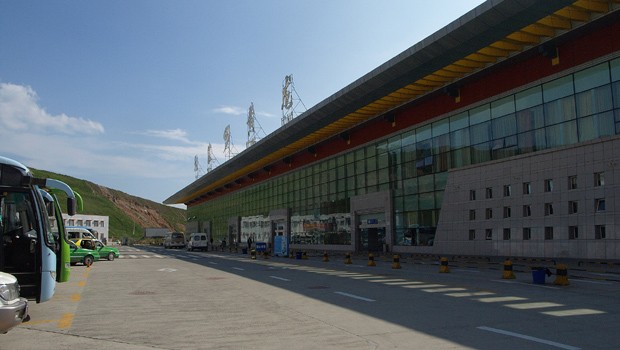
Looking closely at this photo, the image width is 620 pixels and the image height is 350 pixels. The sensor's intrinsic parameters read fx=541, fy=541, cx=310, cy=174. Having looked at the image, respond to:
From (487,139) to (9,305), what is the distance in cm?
3069

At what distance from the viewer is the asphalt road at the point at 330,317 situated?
880 centimetres

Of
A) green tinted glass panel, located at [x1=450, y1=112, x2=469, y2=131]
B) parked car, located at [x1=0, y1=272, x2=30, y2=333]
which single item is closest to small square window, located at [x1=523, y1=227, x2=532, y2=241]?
green tinted glass panel, located at [x1=450, y1=112, x2=469, y2=131]

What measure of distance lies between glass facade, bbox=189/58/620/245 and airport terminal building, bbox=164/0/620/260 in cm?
9

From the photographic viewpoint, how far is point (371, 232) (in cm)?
4706

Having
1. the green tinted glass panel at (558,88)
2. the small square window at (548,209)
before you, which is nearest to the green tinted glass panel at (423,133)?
the green tinted glass panel at (558,88)

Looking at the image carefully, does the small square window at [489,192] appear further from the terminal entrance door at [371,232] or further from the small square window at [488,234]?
the terminal entrance door at [371,232]

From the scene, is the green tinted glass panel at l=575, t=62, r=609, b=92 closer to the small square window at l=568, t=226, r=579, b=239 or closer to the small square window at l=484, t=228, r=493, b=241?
the small square window at l=568, t=226, r=579, b=239

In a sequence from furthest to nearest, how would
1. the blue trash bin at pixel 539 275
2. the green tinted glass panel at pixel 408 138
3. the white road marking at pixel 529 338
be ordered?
1. the green tinted glass panel at pixel 408 138
2. the blue trash bin at pixel 539 275
3. the white road marking at pixel 529 338

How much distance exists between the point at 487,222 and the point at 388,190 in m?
12.0

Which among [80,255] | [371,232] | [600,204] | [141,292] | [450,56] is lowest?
[141,292]

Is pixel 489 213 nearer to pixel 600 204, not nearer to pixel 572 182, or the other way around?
pixel 572 182

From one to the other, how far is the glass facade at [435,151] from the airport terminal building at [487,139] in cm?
9

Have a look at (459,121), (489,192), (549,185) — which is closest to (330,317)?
(549,185)

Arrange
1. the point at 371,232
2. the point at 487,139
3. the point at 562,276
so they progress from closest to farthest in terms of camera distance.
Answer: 1. the point at 562,276
2. the point at 487,139
3. the point at 371,232
